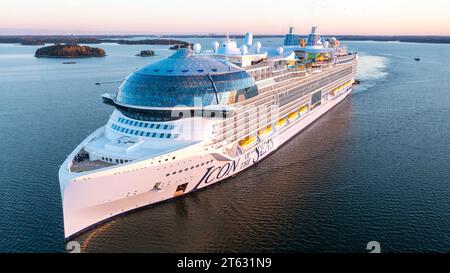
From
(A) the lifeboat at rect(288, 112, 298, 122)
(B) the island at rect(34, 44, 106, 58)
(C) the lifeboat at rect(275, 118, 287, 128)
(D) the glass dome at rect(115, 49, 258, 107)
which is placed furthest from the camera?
(B) the island at rect(34, 44, 106, 58)

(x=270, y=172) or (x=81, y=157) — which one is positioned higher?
(x=81, y=157)

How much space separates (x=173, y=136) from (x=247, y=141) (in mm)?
9561

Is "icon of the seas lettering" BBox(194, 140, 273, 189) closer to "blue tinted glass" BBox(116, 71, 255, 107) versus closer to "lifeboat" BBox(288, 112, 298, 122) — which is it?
"blue tinted glass" BBox(116, 71, 255, 107)

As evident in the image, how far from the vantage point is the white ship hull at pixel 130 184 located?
25062mm

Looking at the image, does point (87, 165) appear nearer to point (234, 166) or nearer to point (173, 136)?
point (173, 136)

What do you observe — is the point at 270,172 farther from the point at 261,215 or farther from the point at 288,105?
the point at 288,105

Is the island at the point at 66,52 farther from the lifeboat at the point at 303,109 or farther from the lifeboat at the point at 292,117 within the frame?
the lifeboat at the point at 292,117

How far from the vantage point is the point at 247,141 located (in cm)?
3759

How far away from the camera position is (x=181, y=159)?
28547 mm

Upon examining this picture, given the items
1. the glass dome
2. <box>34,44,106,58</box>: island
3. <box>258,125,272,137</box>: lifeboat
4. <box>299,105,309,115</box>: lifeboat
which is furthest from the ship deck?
<box>34,44,106,58</box>: island

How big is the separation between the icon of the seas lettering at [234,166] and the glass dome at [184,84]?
19.4 feet

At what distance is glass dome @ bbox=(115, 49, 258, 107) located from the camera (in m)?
33.0

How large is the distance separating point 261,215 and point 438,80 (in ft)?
286
